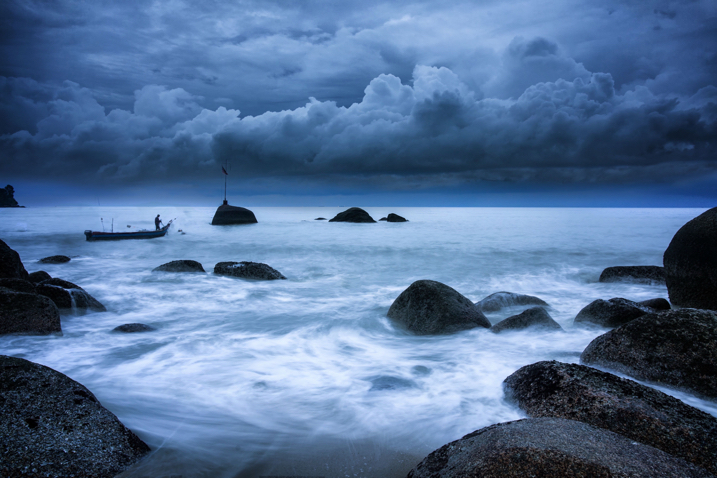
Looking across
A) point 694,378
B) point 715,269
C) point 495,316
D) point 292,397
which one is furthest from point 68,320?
point 715,269

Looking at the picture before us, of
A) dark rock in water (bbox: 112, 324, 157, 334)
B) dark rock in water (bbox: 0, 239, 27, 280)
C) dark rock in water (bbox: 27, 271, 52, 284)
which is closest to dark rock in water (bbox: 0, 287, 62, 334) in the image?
dark rock in water (bbox: 112, 324, 157, 334)

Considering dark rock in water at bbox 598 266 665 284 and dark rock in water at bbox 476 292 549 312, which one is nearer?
dark rock in water at bbox 476 292 549 312

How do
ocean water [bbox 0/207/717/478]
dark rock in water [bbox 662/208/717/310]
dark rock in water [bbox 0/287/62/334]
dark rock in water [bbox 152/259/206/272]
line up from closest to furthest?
ocean water [bbox 0/207/717/478], dark rock in water [bbox 0/287/62/334], dark rock in water [bbox 662/208/717/310], dark rock in water [bbox 152/259/206/272]

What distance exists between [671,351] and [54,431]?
5.96m

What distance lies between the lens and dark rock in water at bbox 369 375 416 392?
5.20 meters

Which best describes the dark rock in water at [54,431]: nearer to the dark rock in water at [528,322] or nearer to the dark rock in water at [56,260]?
the dark rock in water at [528,322]

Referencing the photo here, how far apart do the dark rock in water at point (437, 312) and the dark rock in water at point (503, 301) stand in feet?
5.61

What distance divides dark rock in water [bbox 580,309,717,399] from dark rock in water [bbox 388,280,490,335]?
2565mm

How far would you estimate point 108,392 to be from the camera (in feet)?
16.8

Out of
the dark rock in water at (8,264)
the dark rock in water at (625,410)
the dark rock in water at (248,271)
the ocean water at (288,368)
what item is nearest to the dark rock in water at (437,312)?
the ocean water at (288,368)

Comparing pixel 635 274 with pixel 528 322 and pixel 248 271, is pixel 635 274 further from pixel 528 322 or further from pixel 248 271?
pixel 248 271

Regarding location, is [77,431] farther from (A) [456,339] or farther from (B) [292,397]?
(A) [456,339]

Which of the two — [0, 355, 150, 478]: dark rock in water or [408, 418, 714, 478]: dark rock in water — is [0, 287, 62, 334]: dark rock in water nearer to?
[0, 355, 150, 478]: dark rock in water

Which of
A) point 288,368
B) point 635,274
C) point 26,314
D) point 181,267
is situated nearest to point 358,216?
point 181,267
